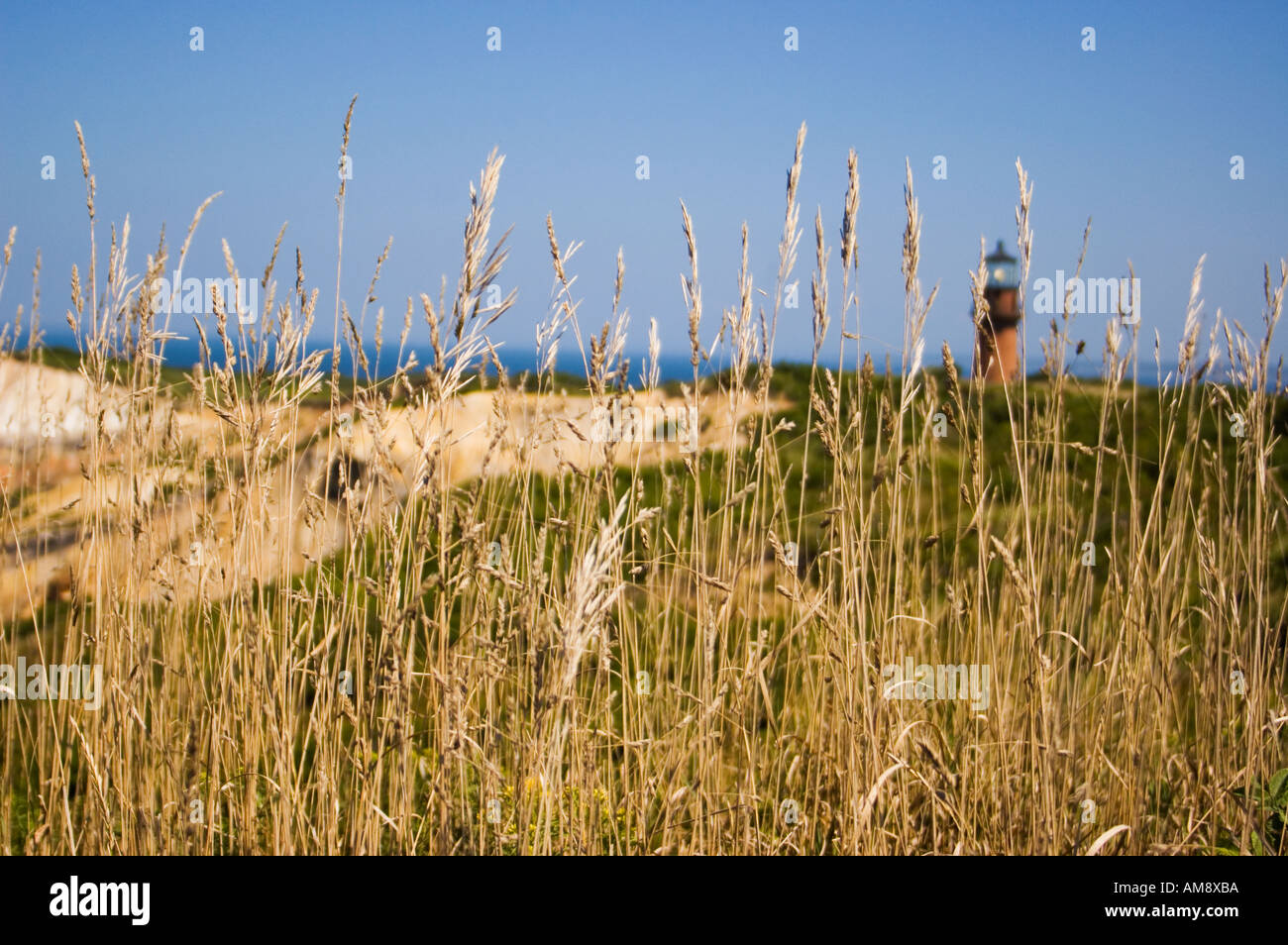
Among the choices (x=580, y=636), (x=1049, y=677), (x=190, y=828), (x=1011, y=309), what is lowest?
(x=190, y=828)

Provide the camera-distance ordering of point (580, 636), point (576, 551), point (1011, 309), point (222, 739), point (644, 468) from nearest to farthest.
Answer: point (580, 636)
point (576, 551)
point (222, 739)
point (644, 468)
point (1011, 309)

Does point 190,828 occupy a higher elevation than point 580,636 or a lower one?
lower

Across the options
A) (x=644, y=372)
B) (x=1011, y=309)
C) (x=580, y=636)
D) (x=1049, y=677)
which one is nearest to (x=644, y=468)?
(x=644, y=372)

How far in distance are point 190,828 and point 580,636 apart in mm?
902

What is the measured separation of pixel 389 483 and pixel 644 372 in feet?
2.02

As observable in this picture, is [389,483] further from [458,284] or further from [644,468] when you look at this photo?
[644,468]

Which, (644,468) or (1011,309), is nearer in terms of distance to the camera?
(644,468)

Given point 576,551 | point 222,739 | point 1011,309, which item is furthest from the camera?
point 1011,309
